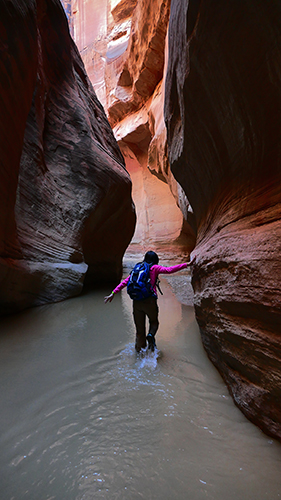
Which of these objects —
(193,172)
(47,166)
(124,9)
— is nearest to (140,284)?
(193,172)

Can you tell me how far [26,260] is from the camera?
449 cm

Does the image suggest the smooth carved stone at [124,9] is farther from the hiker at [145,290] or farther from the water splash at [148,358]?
the water splash at [148,358]

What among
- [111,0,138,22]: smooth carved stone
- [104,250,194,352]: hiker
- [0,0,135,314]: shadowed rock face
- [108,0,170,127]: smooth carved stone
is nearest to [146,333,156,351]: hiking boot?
[104,250,194,352]: hiker

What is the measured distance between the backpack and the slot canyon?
699 mm

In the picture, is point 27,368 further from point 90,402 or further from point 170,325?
point 170,325

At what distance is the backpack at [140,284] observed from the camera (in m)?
2.80

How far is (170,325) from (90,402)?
103 inches

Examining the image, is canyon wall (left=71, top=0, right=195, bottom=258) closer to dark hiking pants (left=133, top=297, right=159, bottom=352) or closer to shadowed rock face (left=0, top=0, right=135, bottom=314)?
shadowed rock face (left=0, top=0, right=135, bottom=314)

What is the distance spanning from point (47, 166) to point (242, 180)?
16.4 ft

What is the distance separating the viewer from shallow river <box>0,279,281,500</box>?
128 centimetres

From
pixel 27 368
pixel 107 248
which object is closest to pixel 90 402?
pixel 27 368

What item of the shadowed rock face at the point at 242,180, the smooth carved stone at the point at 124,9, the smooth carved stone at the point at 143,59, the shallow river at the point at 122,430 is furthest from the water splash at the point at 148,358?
the smooth carved stone at the point at 124,9

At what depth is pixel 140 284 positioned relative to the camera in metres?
2.79

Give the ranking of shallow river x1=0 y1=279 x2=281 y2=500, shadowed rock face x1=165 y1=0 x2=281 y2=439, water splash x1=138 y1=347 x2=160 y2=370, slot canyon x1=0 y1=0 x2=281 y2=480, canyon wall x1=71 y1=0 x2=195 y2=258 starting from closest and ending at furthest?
shallow river x1=0 y1=279 x2=281 y2=500, shadowed rock face x1=165 y1=0 x2=281 y2=439, slot canyon x1=0 y1=0 x2=281 y2=480, water splash x1=138 y1=347 x2=160 y2=370, canyon wall x1=71 y1=0 x2=195 y2=258
